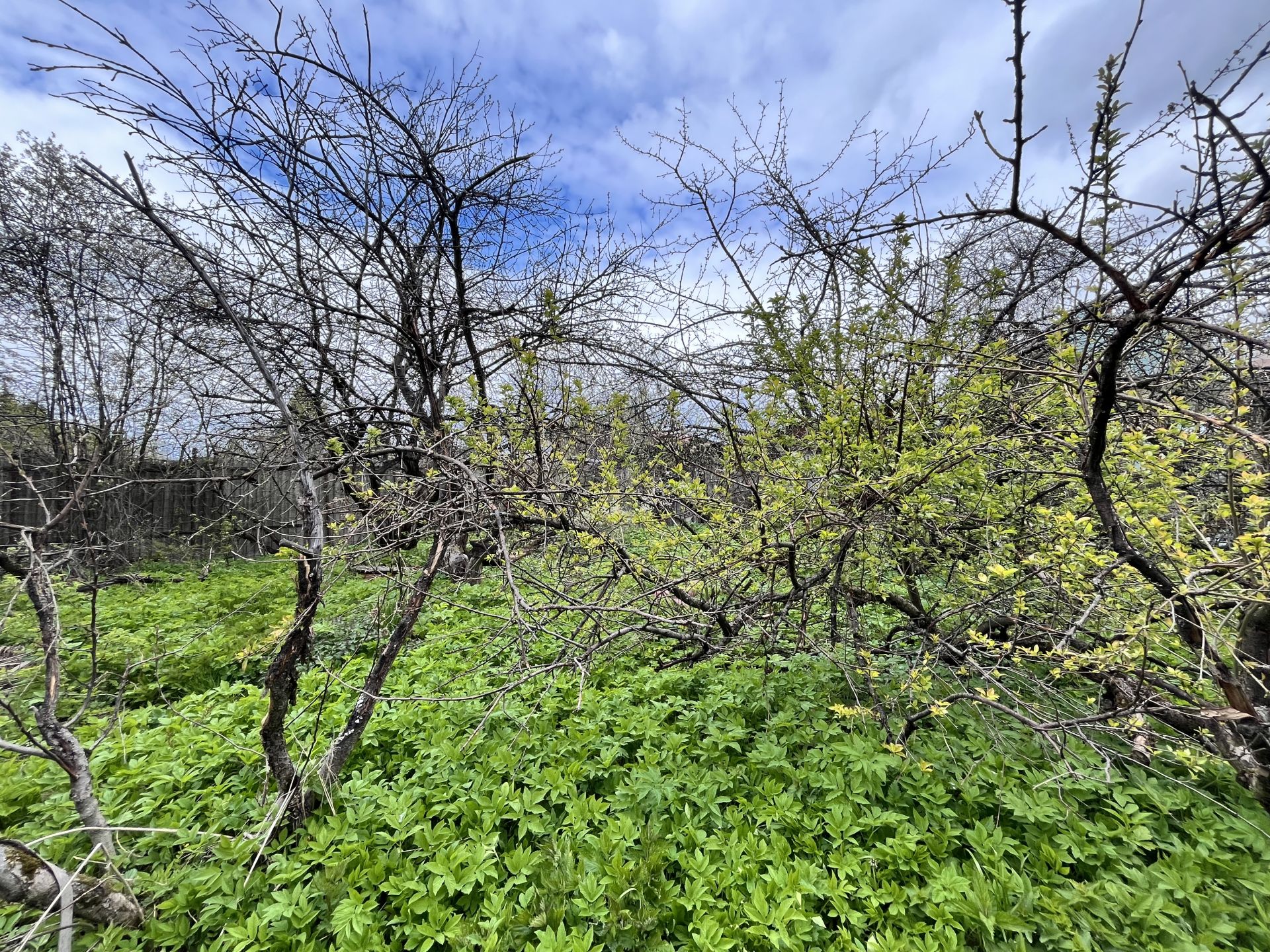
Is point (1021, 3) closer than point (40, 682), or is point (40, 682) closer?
point (1021, 3)

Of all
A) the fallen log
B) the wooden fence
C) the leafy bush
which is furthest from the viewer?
the wooden fence

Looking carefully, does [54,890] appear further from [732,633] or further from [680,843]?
[732,633]

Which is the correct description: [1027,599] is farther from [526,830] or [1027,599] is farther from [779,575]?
[526,830]

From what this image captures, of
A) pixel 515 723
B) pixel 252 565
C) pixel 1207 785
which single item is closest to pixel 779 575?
pixel 515 723

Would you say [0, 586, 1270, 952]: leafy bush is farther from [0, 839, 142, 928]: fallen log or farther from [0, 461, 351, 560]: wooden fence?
[0, 461, 351, 560]: wooden fence

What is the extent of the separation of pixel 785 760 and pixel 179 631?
207 inches

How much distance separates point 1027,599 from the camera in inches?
104

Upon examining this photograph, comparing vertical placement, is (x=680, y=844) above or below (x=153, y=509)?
below

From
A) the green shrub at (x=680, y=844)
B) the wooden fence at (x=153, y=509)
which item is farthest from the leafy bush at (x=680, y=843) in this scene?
the wooden fence at (x=153, y=509)

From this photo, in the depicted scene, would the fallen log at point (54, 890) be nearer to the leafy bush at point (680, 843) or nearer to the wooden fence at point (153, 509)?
the leafy bush at point (680, 843)

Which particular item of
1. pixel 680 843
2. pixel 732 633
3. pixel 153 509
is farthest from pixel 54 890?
pixel 153 509

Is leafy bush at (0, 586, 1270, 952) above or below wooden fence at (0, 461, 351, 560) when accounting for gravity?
below

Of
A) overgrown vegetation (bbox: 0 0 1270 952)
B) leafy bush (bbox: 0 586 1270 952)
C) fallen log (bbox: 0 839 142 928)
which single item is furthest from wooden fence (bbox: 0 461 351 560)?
fallen log (bbox: 0 839 142 928)

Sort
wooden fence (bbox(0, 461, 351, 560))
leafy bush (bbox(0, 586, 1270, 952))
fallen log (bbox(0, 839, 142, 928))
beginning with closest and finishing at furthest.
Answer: fallen log (bbox(0, 839, 142, 928)), leafy bush (bbox(0, 586, 1270, 952)), wooden fence (bbox(0, 461, 351, 560))
